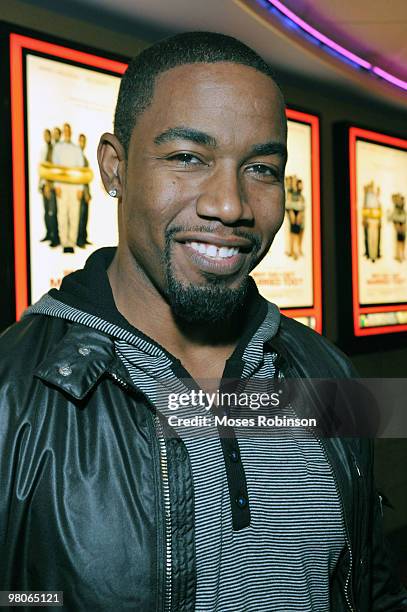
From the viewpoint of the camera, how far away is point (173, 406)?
88 centimetres

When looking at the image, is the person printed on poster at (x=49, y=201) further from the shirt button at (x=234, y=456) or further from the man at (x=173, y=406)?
the shirt button at (x=234, y=456)

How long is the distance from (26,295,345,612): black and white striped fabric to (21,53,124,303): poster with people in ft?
2.56

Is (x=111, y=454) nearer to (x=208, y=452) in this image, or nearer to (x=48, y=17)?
(x=208, y=452)

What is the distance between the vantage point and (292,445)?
0.95 meters

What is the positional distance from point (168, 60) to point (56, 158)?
87 centimetres

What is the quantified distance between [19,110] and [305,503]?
1250 mm

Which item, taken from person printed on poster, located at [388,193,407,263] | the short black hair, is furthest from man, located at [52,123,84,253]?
person printed on poster, located at [388,193,407,263]

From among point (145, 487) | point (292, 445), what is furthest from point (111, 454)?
point (292, 445)

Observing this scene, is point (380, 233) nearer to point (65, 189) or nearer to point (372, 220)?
point (372, 220)

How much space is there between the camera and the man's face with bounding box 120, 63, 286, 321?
2.91ft

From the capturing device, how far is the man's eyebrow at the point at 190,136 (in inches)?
34.7

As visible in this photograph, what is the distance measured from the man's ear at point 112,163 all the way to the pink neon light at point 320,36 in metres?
0.94

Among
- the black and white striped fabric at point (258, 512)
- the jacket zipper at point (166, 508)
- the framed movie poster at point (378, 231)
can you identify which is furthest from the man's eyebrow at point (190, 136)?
the framed movie poster at point (378, 231)

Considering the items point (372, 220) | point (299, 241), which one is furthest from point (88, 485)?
point (372, 220)
